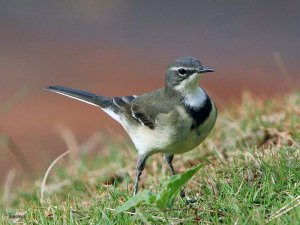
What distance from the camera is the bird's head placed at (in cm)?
667

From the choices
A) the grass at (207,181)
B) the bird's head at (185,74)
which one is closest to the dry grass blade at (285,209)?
the grass at (207,181)

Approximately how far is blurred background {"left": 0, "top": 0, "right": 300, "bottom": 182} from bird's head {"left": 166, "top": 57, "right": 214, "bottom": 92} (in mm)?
5579

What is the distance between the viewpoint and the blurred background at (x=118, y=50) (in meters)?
14.0

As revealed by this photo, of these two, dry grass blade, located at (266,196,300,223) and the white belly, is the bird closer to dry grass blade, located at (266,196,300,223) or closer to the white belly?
the white belly

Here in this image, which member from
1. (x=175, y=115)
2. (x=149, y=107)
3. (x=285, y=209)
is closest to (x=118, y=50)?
(x=149, y=107)

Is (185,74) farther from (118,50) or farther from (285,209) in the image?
(118,50)

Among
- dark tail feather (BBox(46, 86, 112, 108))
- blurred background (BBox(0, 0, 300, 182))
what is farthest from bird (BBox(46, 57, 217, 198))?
blurred background (BBox(0, 0, 300, 182))

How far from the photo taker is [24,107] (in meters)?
14.5

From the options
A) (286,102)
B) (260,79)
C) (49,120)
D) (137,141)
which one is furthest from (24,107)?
(137,141)

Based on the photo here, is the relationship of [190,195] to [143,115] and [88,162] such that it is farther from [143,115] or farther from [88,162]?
[88,162]

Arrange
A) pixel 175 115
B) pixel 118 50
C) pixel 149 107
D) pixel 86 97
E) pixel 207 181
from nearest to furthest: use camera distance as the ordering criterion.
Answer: pixel 207 181 < pixel 175 115 < pixel 149 107 < pixel 86 97 < pixel 118 50

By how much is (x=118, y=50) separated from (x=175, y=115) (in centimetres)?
1023

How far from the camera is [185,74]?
6.75 metres

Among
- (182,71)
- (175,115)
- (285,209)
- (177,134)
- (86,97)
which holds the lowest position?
(285,209)
